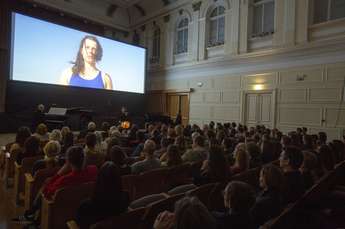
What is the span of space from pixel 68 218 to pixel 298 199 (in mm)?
2034

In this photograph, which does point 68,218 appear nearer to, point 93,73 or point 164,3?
point 93,73

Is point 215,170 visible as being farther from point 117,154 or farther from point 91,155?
point 91,155

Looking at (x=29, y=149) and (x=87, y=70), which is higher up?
(x=87, y=70)

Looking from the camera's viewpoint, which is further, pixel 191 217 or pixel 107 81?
pixel 107 81

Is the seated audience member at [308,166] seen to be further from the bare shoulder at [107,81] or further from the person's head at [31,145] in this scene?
the bare shoulder at [107,81]

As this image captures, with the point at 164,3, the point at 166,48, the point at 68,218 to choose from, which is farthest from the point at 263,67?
the point at 68,218

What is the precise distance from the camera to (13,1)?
401 inches

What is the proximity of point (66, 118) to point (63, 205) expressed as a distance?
308 inches

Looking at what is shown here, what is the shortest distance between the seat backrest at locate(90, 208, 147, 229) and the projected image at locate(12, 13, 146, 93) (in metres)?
9.28

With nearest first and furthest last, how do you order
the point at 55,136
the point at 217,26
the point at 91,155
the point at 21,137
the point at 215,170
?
1. the point at 215,170
2. the point at 91,155
3. the point at 21,137
4. the point at 55,136
5. the point at 217,26

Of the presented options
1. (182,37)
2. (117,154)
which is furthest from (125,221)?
(182,37)

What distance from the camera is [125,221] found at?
5.28 ft

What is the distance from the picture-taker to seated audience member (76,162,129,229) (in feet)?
5.60

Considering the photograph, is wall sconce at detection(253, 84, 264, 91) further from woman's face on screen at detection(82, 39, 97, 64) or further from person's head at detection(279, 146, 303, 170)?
person's head at detection(279, 146, 303, 170)
